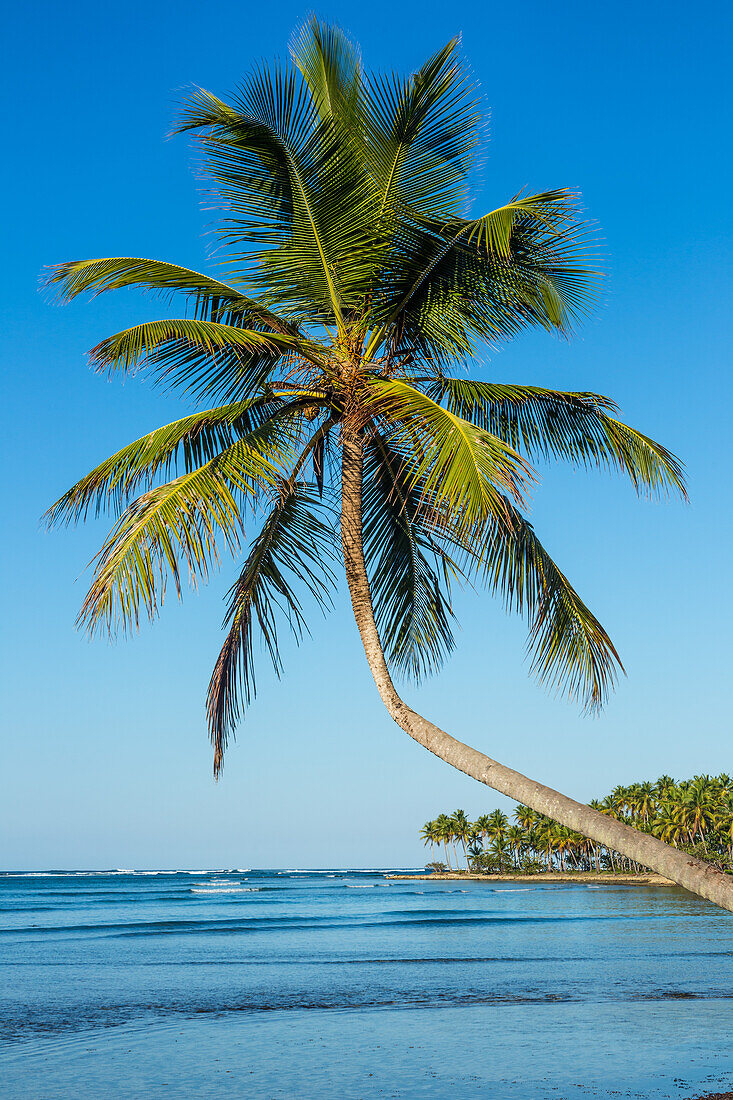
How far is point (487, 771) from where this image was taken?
4.89 metres

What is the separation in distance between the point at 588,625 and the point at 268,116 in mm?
3740

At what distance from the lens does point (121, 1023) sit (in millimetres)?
12984

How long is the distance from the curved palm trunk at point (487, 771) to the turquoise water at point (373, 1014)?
487cm

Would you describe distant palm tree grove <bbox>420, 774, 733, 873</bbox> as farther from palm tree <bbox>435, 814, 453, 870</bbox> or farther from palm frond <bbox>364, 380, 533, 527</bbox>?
palm frond <bbox>364, 380, 533, 527</bbox>

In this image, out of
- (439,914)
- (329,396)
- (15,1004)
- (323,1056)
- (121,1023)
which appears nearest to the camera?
(329,396)

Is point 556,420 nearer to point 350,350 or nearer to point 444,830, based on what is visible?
point 350,350

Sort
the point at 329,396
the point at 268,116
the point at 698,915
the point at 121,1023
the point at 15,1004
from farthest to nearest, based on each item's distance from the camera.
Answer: the point at 698,915
the point at 15,1004
the point at 121,1023
the point at 329,396
the point at 268,116

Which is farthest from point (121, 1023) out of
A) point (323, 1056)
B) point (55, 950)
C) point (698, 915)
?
point (698, 915)

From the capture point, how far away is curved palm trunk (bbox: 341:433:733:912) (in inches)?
153

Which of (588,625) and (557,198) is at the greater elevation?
(557,198)

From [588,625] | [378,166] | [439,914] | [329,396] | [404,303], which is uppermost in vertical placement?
[378,166]

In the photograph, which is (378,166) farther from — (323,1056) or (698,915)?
(698,915)

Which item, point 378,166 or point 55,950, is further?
point 55,950

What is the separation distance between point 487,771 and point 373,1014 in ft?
33.2
